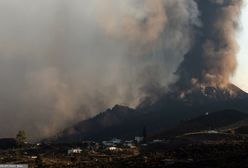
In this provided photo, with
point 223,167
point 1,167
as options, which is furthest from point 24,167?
point 223,167

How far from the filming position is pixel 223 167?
7869 inches

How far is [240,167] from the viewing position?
198 m

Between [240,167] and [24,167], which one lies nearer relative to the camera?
[24,167]

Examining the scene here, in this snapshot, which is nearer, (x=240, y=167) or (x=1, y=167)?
(x=1, y=167)

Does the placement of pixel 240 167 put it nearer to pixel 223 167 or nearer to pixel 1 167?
pixel 223 167

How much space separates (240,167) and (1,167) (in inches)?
3284

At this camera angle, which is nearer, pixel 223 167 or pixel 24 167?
pixel 24 167

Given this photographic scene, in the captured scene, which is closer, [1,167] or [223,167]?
[1,167]

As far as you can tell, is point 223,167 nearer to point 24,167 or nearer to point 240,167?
point 240,167

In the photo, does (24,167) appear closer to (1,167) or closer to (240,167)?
(1,167)

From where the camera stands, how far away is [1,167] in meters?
175

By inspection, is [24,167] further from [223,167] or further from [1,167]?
[223,167]

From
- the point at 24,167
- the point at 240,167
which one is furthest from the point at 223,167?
the point at 24,167

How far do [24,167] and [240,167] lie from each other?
75.8 meters
